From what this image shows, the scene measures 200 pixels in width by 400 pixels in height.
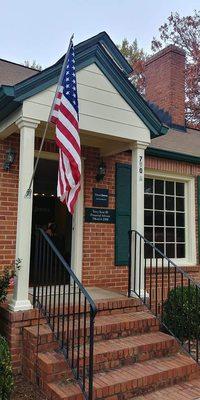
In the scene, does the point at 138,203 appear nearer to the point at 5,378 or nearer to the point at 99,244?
the point at 99,244

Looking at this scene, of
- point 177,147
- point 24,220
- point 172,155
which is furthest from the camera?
point 177,147

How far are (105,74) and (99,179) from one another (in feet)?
5.88

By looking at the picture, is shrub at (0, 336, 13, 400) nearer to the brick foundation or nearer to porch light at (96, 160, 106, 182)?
the brick foundation

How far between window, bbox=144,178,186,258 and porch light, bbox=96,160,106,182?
3.83 feet

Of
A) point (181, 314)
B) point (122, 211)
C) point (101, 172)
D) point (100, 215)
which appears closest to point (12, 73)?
point (101, 172)

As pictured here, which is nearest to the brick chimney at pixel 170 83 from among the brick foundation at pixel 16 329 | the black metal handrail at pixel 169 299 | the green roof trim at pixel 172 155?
the green roof trim at pixel 172 155

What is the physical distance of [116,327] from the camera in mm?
4613

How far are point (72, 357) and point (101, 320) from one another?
39.4 inches

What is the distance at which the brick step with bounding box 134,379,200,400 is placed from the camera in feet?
12.8

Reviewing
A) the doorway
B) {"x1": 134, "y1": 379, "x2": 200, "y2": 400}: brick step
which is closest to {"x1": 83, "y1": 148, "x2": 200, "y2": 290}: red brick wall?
the doorway

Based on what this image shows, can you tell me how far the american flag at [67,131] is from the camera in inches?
169

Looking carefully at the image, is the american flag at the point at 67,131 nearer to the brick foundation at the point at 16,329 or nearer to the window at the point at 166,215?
the brick foundation at the point at 16,329

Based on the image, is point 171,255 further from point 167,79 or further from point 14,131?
point 167,79

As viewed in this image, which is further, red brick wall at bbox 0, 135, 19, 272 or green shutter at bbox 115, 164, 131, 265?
green shutter at bbox 115, 164, 131, 265
